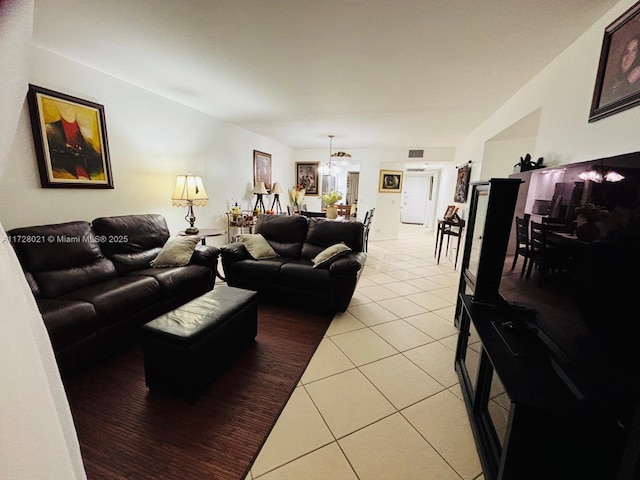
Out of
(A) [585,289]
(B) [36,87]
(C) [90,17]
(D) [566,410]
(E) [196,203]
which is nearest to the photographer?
(D) [566,410]

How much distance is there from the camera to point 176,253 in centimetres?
272

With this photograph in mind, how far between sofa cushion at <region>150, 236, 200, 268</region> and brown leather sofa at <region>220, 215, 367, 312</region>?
1.22ft

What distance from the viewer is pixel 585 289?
1029 millimetres

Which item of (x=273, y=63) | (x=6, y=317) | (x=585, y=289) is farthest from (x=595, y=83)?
(x=6, y=317)

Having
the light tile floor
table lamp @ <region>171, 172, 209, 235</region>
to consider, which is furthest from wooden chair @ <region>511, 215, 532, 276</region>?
table lamp @ <region>171, 172, 209, 235</region>

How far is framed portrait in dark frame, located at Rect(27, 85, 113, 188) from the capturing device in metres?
2.23

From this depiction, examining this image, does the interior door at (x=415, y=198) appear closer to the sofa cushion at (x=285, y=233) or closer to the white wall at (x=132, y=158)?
the white wall at (x=132, y=158)

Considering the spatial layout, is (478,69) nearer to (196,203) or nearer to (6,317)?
(6,317)

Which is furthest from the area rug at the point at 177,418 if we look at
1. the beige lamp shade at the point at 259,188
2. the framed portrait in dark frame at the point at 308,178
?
the framed portrait in dark frame at the point at 308,178

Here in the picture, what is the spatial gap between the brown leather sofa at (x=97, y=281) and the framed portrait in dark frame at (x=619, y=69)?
3.41 meters

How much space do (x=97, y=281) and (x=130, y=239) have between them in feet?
1.80

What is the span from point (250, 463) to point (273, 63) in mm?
2932

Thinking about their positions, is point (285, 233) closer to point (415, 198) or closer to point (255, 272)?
point (255, 272)

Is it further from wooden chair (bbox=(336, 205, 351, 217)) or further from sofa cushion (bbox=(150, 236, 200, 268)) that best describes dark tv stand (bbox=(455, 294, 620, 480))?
wooden chair (bbox=(336, 205, 351, 217))
